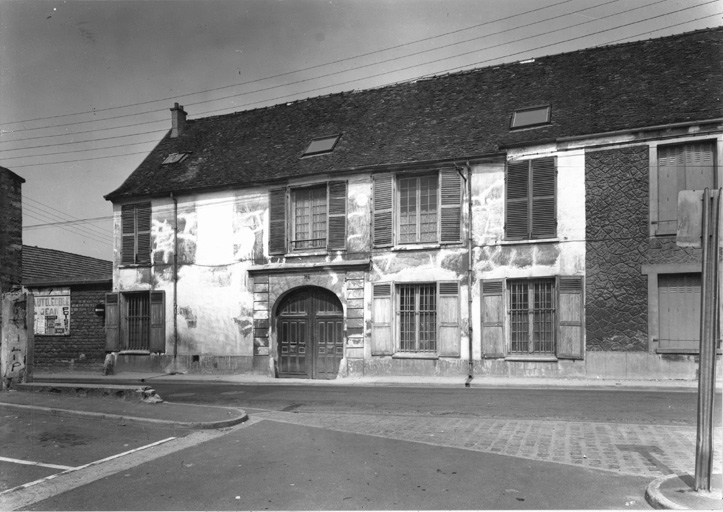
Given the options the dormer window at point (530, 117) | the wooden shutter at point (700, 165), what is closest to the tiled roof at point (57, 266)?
the dormer window at point (530, 117)

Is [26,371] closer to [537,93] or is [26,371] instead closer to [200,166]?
[200,166]

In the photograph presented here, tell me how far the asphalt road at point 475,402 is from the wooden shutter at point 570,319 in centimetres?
243

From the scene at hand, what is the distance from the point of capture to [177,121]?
1042 inches

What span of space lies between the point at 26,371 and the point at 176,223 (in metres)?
9.31

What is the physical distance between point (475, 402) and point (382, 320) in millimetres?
7277

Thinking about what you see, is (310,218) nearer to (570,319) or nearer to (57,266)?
(570,319)

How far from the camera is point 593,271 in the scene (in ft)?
55.8

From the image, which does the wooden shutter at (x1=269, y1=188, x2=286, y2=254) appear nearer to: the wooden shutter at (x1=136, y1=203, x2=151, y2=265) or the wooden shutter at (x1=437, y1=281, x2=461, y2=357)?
the wooden shutter at (x1=136, y1=203, x2=151, y2=265)

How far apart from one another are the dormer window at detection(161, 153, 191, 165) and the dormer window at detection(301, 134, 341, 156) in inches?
222

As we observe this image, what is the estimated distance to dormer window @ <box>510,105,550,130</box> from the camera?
18453 millimetres

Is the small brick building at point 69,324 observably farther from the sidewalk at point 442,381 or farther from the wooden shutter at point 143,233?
the sidewalk at point 442,381

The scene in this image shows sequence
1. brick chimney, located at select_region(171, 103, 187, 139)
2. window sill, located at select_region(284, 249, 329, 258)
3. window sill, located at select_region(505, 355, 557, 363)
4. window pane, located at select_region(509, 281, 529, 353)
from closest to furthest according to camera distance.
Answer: window sill, located at select_region(505, 355, 557, 363) < window pane, located at select_region(509, 281, 529, 353) < window sill, located at select_region(284, 249, 329, 258) < brick chimney, located at select_region(171, 103, 187, 139)

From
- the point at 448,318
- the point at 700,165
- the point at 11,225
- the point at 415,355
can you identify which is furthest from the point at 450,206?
the point at 11,225

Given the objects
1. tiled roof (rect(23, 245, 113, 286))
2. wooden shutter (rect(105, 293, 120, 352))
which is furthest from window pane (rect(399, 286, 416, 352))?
tiled roof (rect(23, 245, 113, 286))
